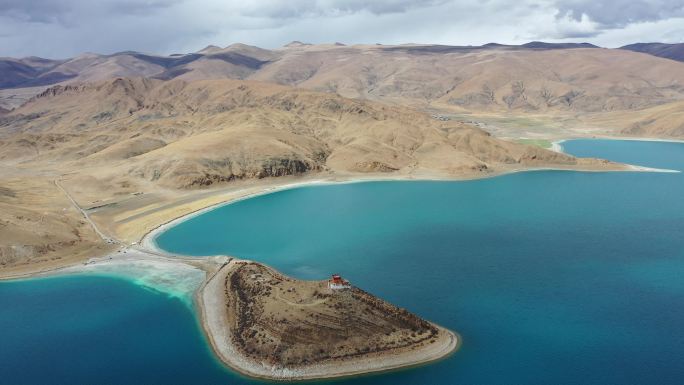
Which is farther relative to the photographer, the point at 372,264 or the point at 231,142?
the point at 231,142

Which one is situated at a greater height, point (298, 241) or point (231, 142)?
point (231, 142)

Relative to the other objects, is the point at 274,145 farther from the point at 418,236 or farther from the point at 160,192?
the point at 418,236

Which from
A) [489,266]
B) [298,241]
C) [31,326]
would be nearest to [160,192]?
[298,241]

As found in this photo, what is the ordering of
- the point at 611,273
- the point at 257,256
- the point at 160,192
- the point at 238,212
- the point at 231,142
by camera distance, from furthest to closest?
the point at 231,142
the point at 160,192
the point at 238,212
the point at 257,256
the point at 611,273

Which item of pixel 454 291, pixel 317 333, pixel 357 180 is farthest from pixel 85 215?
pixel 454 291

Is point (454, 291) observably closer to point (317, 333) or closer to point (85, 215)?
point (317, 333)

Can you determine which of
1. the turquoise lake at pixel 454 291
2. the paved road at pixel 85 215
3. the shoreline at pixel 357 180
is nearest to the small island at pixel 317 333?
the turquoise lake at pixel 454 291
